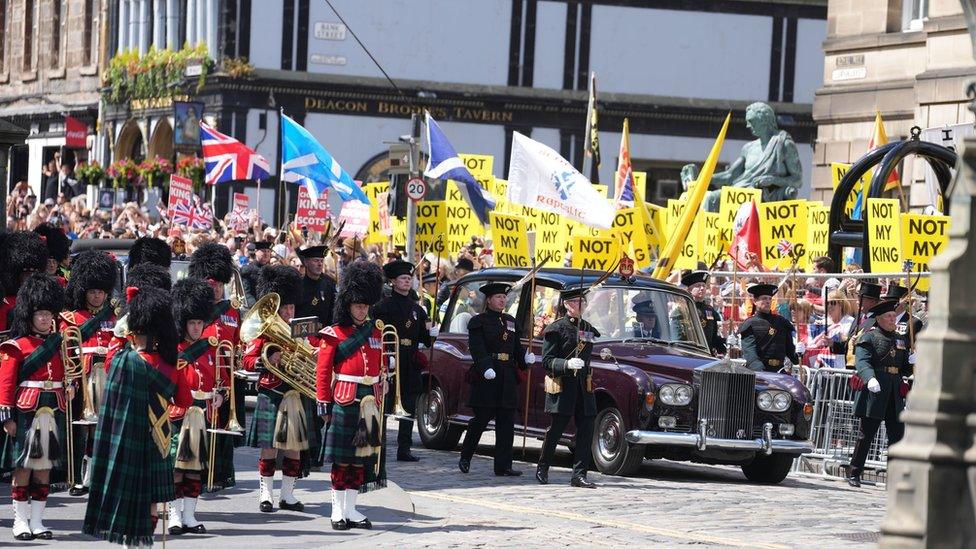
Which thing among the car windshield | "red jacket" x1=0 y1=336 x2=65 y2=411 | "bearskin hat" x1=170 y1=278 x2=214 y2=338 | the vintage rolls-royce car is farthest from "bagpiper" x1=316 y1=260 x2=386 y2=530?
the car windshield

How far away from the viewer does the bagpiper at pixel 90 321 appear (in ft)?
46.4

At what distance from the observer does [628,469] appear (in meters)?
Result: 17.1

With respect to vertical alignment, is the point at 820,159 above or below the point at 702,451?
above

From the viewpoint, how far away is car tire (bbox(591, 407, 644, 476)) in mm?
17047

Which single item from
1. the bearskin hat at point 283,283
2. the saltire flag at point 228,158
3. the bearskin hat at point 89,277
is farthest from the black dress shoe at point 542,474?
the saltire flag at point 228,158

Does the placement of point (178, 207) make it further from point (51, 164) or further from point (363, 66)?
point (51, 164)

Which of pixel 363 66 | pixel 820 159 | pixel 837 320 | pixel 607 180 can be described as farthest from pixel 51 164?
pixel 837 320

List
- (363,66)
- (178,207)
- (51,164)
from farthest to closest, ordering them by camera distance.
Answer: (51,164) → (363,66) → (178,207)

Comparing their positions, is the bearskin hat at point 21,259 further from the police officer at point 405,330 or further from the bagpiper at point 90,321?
the police officer at point 405,330

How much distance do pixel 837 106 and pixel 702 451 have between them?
18.9 m

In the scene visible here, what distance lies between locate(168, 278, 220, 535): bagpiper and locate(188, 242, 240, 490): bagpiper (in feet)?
1.44

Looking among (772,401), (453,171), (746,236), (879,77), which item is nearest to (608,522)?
(772,401)

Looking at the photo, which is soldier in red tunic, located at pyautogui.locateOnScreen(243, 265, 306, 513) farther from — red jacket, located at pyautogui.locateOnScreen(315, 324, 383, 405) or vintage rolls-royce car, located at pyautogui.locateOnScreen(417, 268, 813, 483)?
vintage rolls-royce car, located at pyautogui.locateOnScreen(417, 268, 813, 483)

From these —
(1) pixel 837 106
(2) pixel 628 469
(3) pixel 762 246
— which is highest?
(1) pixel 837 106
